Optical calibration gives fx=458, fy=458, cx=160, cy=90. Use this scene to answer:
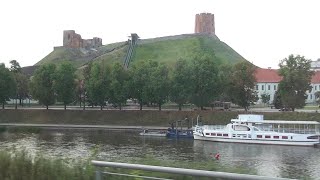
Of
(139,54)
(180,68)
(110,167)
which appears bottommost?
(110,167)

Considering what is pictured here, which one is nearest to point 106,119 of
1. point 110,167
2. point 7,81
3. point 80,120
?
point 80,120

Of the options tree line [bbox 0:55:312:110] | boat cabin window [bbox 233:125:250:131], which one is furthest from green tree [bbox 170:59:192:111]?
boat cabin window [bbox 233:125:250:131]

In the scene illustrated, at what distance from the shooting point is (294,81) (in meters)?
77.2

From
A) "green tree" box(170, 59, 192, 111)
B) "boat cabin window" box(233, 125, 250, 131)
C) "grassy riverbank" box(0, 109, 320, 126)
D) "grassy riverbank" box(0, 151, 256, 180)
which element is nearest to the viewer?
"grassy riverbank" box(0, 151, 256, 180)

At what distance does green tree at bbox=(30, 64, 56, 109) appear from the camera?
291 ft

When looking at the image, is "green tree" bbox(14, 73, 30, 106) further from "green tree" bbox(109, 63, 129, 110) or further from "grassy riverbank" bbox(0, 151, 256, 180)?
"grassy riverbank" bbox(0, 151, 256, 180)

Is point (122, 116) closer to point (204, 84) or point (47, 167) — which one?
point (204, 84)

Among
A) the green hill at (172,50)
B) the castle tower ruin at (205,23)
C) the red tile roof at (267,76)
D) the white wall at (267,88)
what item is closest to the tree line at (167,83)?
the white wall at (267,88)

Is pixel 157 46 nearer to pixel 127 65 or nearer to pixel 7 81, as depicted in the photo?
pixel 127 65

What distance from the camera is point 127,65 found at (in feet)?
482

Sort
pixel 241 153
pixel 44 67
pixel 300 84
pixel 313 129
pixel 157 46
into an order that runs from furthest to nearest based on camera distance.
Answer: pixel 157 46 → pixel 44 67 → pixel 300 84 → pixel 313 129 → pixel 241 153

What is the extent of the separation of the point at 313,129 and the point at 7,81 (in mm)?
60191

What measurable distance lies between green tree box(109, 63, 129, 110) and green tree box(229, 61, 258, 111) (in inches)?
764

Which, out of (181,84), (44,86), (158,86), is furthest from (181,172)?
(44,86)
